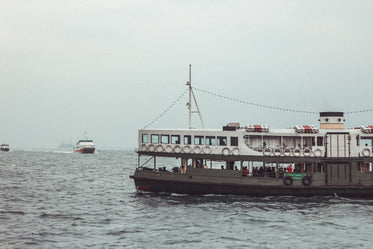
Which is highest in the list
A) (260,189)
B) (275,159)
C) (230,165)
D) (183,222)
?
(275,159)

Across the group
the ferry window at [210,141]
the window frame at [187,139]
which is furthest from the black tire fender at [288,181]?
the window frame at [187,139]

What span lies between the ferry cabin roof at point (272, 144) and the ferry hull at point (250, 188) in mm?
1765

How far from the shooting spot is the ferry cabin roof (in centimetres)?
3428

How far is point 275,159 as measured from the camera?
3441cm

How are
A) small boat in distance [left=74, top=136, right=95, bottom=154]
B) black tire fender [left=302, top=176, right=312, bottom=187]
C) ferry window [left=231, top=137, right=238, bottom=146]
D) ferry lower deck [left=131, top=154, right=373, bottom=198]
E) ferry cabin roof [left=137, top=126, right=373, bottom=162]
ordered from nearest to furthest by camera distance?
ferry lower deck [left=131, top=154, right=373, bottom=198]
black tire fender [left=302, top=176, right=312, bottom=187]
ferry cabin roof [left=137, top=126, right=373, bottom=162]
ferry window [left=231, top=137, right=238, bottom=146]
small boat in distance [left=74, top=136, right=95, bottom=154]

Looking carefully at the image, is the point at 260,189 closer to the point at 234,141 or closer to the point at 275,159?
the point at 275,159

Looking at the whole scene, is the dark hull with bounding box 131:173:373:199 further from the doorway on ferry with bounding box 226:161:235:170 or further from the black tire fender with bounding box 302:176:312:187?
the doorway on ferry with bounding box 226:161:235:170

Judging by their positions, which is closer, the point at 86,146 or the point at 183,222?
the point at 183,222

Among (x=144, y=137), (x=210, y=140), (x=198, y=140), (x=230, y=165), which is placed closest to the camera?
(x=210, y=140)

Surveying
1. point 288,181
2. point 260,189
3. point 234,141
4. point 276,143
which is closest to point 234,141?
point 234,141

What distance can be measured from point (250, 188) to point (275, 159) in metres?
2.92

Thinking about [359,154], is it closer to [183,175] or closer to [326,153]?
[326,153]

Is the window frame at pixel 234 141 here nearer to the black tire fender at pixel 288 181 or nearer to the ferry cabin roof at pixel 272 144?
the ferry cabin roof at pixel 272 144

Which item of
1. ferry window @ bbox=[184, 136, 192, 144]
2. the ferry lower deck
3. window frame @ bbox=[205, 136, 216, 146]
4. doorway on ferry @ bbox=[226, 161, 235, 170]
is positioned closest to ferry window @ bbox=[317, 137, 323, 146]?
the ferry lower deck
